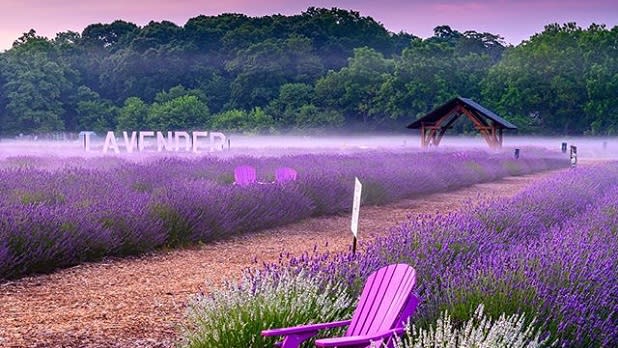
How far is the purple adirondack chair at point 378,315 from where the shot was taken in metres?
2.77

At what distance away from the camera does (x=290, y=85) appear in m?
59.7

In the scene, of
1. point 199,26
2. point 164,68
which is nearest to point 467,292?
point 164,68

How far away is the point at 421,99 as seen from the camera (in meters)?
56.3

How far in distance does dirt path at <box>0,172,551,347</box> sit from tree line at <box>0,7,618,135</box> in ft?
156

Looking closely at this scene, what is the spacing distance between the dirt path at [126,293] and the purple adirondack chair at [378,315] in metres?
1.23

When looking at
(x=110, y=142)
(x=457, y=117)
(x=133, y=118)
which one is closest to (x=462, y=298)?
(x=110, y=142)

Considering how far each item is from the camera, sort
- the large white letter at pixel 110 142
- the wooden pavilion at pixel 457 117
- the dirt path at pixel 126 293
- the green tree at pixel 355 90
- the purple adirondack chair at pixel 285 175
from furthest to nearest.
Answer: the green tree at pixel 355 90
the wooden pavilion at pixel 457 117
the large white letter at pixel 110 142
the purple adirondack chair at pixel 285 175
the dirt path at pixel 126 293

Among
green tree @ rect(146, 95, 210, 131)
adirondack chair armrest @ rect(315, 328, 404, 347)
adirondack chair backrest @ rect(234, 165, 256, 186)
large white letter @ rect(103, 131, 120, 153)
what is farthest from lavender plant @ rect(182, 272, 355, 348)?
green tree @ rect(146, 95, 210, 131)

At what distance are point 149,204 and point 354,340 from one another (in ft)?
18.3

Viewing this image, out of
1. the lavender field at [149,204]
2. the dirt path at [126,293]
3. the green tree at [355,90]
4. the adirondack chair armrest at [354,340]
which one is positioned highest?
the green tree at [355,90]

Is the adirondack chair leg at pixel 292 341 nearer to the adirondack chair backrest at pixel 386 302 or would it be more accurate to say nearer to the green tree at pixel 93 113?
the adirondack chair backrest at pixel 386 302

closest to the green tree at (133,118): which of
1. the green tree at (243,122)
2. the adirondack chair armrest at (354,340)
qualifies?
the green tree at (243,122)

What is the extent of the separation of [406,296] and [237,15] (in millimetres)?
80267

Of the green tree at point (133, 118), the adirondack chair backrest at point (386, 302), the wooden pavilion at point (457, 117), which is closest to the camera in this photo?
the adirondack chair backrest at point (386, 302)
